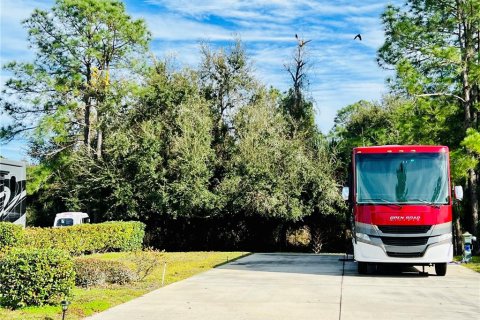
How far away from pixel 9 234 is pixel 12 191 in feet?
5.31

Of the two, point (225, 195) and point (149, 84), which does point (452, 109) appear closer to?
point (225, 195)

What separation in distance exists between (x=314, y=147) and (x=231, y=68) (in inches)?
278

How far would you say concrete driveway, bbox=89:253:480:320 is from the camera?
29.2ft

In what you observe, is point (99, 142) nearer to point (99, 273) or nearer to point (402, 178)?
point (99, 273)

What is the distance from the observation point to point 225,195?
30.1 m

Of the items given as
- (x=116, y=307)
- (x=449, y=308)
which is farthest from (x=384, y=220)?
(x=116, y=307)

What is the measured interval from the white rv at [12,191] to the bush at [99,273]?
24.3ft

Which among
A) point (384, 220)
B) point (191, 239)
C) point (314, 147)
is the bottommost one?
point (191, 239)

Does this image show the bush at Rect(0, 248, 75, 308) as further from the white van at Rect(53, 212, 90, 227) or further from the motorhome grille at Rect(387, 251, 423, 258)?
the white van at Rect(53, 212, 90, 227)

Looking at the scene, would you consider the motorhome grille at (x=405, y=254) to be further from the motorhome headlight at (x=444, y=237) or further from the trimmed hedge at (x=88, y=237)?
the trimmed hedge at (x=88, y=237)

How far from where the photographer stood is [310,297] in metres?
10.7

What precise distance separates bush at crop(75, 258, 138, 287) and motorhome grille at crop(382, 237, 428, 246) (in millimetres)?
6397

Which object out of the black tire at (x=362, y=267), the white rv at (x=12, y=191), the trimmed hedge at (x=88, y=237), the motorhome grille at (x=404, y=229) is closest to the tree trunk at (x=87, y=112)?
the trimmed hedge at (x=88, y=237)

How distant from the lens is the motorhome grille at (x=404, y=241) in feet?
46.3
